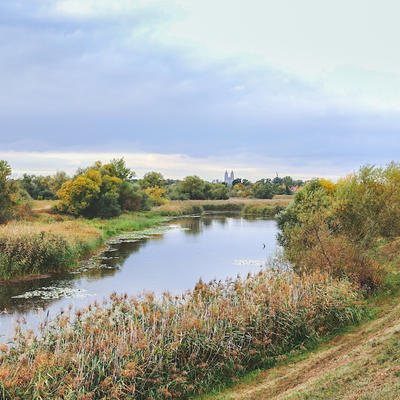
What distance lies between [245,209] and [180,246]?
4140 centimetres

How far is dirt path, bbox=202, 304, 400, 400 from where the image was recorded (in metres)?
5.80

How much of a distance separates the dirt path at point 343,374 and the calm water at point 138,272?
4505 millimetres

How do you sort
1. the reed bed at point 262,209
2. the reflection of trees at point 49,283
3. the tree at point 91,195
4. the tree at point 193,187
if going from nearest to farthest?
the reflection of trees at point 49,283
the tree at point 91,195
the reed bed at point 262,209
the tree at point 193,187

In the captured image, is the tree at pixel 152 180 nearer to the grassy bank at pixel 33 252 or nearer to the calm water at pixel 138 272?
the calm water at pixel 138 272

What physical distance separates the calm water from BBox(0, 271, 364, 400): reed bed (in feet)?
3.64

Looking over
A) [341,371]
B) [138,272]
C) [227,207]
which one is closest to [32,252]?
[138,272]

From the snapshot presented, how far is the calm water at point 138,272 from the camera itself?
13852mm

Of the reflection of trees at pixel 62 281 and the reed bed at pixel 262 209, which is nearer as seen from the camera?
the reflection of trees at pixel 62 281

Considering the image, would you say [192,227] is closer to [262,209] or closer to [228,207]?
[262,209]

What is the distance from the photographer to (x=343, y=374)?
648 centimetres

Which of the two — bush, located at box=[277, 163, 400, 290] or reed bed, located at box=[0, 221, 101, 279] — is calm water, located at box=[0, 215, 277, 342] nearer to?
reed bed, located at box=[0, 221, 101, 279]

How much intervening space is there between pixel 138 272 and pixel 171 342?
12.3 meters

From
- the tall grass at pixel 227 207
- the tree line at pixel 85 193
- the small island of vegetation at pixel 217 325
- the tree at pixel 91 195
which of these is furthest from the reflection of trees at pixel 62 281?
the tall grass at pixel 227 207

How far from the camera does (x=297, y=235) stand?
1542 centimetres
